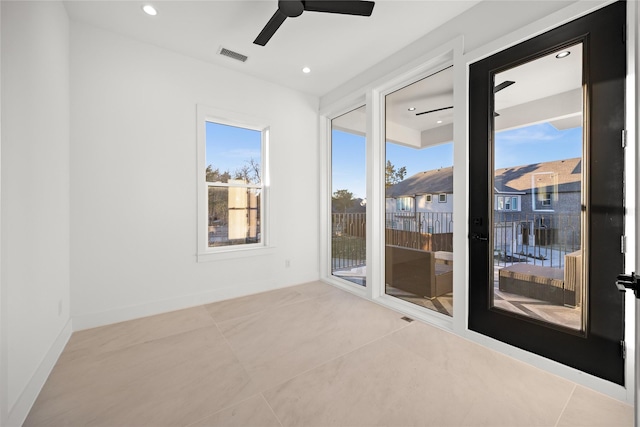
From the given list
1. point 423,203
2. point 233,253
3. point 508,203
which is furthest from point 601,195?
point 233,253

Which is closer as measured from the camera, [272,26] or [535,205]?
[535,205]

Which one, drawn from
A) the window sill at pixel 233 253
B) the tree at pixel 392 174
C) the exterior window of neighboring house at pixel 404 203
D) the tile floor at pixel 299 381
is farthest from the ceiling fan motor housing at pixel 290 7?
the tile floor at pixel 299 381

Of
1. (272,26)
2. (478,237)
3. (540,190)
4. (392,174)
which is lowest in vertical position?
(478,237)

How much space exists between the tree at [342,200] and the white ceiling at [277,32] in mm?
1628

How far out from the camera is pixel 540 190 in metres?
1.98

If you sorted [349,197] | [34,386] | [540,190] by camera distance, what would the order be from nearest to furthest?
1. [34,386]
2. [540,190]
3. [349,197]

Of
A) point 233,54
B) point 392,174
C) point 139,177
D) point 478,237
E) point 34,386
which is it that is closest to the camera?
point 34,386

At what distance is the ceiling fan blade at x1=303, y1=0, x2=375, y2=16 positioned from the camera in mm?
2020

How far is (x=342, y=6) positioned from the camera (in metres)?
2.05

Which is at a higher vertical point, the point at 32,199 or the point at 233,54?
the point at 233,54

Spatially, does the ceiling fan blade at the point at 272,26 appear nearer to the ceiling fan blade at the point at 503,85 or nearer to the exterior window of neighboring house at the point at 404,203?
the ceiling fan blade at the point at 503,85

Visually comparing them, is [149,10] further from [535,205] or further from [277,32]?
[535,205]

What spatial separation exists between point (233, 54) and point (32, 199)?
2.36 meters

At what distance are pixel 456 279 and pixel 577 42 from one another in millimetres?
1898
